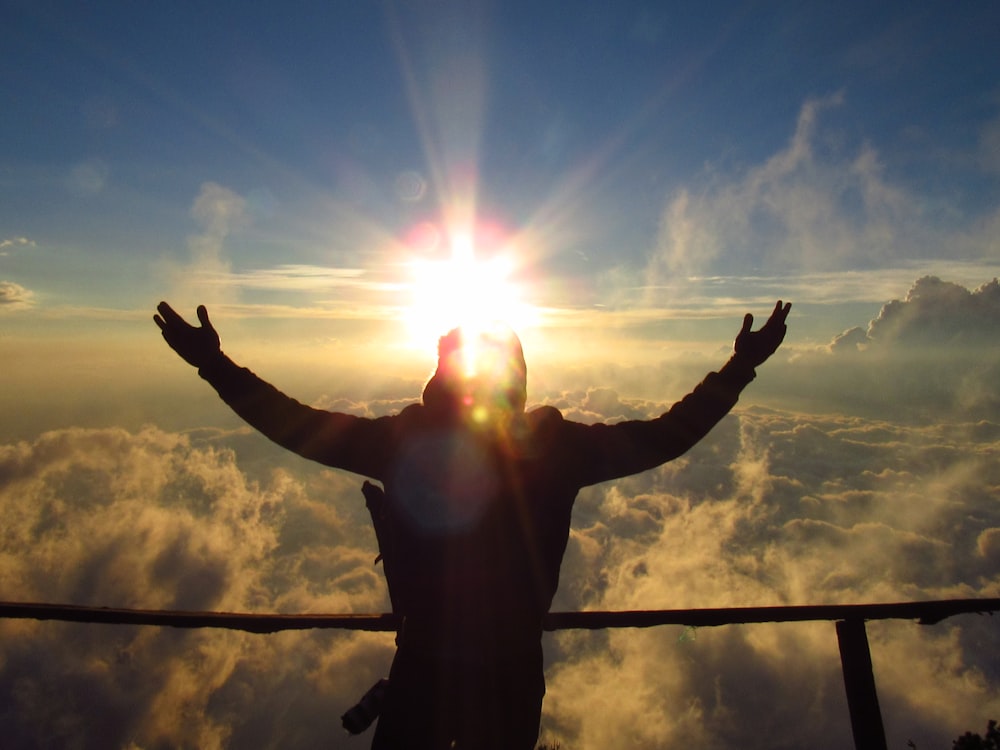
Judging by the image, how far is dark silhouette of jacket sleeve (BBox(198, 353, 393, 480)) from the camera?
2.53 m

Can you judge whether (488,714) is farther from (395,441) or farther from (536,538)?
(395,441)

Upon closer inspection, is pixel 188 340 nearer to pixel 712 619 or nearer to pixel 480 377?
pixel 480 377

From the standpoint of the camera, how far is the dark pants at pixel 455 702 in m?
2.27

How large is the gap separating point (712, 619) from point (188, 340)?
321cm

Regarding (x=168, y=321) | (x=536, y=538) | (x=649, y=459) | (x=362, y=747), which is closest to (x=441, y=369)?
(x=536, y=538)

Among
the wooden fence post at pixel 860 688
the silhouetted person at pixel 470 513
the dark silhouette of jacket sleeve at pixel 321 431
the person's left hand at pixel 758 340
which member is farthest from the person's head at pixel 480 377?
the wooden fence post at pixel 860 688

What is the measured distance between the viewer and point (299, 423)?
8.43ft

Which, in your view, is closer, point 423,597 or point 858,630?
point 423,597

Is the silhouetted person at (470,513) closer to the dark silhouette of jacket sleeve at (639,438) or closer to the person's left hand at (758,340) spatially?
the dark silhouette of jacket sleeve at (639,438)

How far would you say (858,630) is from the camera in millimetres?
3236

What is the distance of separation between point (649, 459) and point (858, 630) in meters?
1.82

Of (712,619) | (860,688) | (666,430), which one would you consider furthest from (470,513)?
(860,688)

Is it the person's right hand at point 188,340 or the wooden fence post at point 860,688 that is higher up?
the person's right hand at point 188,340

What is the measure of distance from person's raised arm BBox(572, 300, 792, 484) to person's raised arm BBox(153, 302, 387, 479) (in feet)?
3.07
